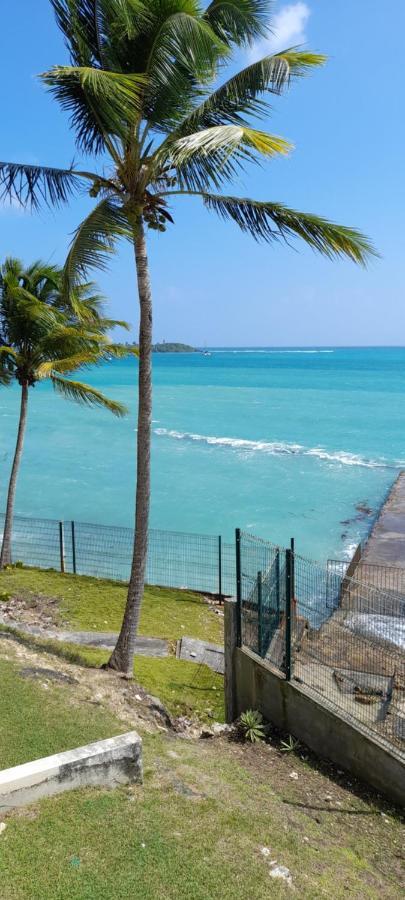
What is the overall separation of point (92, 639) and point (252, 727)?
4.42 metres

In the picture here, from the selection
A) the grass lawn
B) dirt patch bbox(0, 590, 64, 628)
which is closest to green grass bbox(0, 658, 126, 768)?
the grass lawn

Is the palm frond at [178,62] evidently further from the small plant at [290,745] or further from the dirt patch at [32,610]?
the dirt patch at [32,610]

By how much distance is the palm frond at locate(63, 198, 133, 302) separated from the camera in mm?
8617

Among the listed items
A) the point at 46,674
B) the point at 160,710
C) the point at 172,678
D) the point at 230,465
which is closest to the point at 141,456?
the point at 46,674

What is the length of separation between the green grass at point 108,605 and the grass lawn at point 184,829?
539 cm

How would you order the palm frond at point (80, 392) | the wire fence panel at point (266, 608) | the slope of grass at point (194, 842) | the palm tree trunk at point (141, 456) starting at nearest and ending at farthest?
the slope of grass at point (194, 842)
the palm tree trunk at point (141, 456)
the wire fence panel at point (266, 608)
the palm frond at point (80, 392)

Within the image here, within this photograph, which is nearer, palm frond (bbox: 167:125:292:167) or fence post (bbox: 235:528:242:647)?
palm frond (bbox: 167:125:292:167)

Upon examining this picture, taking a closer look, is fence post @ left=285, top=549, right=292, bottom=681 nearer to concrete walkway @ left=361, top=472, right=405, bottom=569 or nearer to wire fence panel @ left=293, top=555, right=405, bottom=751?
wire fence panel @ left=293, top=555, right=405, bottom=751

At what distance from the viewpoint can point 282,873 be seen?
490 centimetres

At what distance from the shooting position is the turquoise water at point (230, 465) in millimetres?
25703

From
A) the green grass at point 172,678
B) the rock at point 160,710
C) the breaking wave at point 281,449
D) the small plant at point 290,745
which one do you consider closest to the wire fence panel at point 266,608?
the small plant at point 290,745

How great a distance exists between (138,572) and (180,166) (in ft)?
19.2

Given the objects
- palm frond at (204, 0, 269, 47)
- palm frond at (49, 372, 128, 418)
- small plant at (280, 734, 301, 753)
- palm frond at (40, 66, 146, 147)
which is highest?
palm frond at (204, 0, 269, 47)

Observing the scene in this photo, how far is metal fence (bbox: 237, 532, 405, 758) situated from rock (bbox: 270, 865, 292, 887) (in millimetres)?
2558
